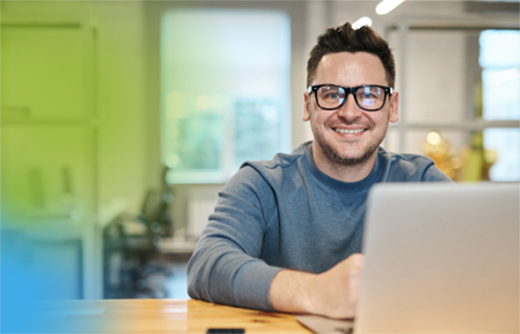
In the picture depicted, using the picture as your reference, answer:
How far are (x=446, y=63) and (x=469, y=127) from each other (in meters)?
2.80

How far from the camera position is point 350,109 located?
1295 mm

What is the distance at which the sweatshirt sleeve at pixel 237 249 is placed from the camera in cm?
91

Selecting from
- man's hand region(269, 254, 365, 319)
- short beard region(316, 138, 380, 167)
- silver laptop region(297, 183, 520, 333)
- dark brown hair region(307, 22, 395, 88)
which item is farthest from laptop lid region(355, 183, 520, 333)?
dark brown hair region(307, 22, 395, 88)

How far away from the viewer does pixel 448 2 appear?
5.49 metres

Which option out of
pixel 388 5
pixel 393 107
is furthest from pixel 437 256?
pixel 388 5

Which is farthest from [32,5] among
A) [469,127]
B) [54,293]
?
[469,127]

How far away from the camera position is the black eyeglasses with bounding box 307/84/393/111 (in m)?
1.30

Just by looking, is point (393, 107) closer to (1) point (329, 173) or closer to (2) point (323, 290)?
(1) point (329, 173)

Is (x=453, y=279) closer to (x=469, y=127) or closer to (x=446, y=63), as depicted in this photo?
(x=469, y=127)

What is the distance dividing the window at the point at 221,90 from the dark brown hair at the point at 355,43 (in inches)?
161

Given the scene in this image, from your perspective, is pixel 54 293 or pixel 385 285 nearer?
pixel 385 285

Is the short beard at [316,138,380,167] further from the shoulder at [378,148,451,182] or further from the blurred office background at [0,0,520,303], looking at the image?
the blurred office background at [0,0,520,303]

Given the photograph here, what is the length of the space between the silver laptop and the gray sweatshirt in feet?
1.72

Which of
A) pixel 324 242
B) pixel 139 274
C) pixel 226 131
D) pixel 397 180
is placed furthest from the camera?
pixel 226 131
